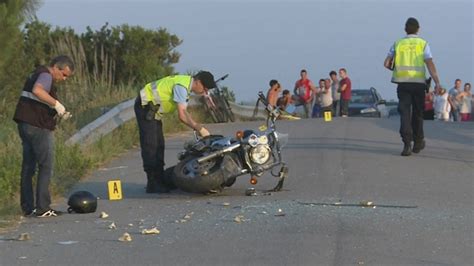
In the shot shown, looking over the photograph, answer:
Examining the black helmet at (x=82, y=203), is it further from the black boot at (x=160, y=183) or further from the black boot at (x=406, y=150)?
the black boot at (x=406, y=150)

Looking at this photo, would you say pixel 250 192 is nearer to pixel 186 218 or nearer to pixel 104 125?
pixel 186 218

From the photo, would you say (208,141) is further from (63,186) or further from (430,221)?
(430,221)

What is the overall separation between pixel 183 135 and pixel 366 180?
296 inches

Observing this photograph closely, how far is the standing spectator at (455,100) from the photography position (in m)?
31.5

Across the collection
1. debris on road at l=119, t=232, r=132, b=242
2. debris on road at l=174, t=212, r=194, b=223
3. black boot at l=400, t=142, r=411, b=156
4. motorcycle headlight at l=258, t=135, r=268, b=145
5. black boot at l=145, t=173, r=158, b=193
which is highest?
motorcycle headlight at l=258, t=135, r=268, b=145

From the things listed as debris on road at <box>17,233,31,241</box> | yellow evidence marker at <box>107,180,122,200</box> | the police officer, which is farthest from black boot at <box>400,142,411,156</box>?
debris on road at <box>17,233,31,241</box>

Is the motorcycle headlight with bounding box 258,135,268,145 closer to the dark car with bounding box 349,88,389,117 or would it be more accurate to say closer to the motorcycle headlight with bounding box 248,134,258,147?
the motorcycle headlight with bounding box 248,134,258,147

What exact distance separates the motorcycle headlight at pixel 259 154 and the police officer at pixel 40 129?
7.47ft

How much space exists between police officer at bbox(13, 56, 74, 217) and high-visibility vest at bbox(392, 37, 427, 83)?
20.0ft

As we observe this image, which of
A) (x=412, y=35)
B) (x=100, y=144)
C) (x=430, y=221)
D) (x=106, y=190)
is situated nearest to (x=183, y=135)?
(x=100, y=144)

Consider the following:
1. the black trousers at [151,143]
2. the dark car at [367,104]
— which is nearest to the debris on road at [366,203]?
the black trousers at [151,143]

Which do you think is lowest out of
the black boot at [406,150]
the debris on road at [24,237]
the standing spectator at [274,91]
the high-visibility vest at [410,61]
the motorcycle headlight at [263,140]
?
the debris on road at [24,237]

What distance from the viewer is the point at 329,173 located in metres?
14.6

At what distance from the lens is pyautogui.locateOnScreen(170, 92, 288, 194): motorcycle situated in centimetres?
1258
